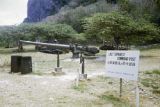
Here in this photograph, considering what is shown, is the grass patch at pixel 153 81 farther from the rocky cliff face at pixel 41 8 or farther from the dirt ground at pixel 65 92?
the rocky cliff face at pixel 41 8

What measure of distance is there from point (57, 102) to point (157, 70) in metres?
8.78

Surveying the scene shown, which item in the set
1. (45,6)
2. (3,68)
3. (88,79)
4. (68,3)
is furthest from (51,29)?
(45,6)

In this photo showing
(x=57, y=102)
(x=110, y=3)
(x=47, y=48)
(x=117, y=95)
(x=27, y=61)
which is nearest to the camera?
(x=57, y=102)

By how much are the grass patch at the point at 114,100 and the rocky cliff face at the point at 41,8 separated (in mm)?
57126

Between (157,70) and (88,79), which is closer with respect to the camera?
(88,79)

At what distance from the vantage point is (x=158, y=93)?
1274 centimetres

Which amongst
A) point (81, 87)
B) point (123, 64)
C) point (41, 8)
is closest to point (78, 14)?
point (41, 8)

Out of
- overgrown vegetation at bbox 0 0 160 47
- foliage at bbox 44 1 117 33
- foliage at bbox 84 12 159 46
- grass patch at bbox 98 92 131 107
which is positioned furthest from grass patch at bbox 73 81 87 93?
foliage at bbox 44 1 117 33

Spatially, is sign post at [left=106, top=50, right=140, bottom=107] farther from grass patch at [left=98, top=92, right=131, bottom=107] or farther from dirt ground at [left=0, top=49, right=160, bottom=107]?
dirt ground at [left=0, top=49, right=160, bottom=107]

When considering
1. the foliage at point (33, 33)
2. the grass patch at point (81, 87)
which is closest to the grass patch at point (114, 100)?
the grass patch at point (81, 87)

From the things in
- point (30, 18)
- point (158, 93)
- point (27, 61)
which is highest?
point (30, 18)

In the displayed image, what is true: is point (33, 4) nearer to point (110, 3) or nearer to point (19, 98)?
point (110, 3)

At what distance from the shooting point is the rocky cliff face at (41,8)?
229 feet

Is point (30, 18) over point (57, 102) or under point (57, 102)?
over
